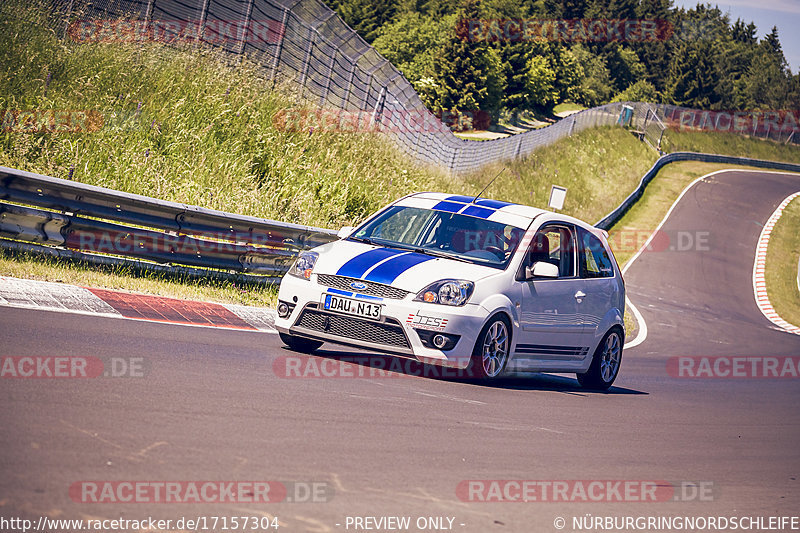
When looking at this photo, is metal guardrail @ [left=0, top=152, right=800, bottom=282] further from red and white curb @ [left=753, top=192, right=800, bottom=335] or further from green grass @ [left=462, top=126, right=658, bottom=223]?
red and white curb @ [left=753, top=192, right=800, bottom=335]

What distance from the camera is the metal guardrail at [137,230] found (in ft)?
33.8

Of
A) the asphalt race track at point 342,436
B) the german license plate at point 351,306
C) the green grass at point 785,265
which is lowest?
the asphalt race track at point 342,436

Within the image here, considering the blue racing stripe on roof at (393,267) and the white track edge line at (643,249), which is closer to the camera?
the blue racing stripe on roof at (393,267)

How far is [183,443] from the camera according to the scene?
17.1 feet

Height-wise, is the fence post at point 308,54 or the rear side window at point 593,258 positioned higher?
the fence post at point 308,54

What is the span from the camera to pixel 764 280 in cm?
3875

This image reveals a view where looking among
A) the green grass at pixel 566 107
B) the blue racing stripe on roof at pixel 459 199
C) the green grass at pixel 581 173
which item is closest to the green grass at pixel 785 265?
the green grass at pixel 581 173

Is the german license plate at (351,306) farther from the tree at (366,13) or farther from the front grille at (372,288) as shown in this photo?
the tree at (366,13)

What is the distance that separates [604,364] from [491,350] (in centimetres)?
247

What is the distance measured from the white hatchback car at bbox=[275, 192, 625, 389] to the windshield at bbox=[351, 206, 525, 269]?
13 mm

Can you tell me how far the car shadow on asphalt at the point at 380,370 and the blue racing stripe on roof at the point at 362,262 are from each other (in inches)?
32.2

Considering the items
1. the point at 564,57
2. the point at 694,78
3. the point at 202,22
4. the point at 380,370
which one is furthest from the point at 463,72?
the point at 380,370

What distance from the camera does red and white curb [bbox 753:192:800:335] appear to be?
100 ft

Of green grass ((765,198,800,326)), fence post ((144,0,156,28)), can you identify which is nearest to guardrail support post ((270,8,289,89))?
fence post ((144,0,156,28))
